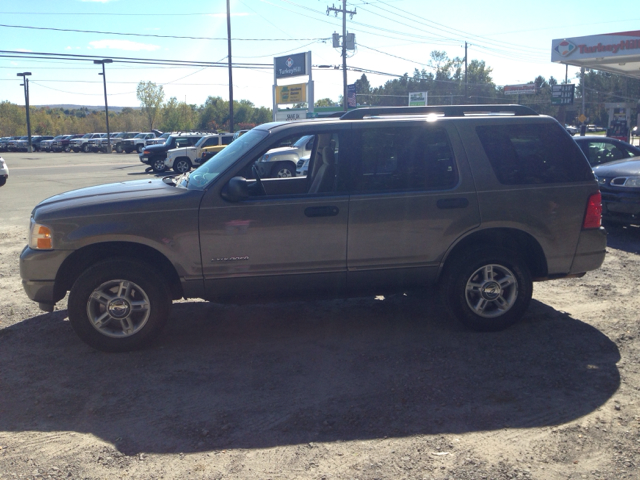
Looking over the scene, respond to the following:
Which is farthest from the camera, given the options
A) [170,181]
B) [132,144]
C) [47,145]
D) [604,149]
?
[47,145]

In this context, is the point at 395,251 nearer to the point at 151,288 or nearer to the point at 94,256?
the point at 151,288

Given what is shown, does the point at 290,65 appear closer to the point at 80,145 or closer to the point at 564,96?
the point at 564,96

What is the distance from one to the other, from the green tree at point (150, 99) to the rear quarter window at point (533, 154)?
88.3 meters

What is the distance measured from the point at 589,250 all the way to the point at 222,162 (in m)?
3.39

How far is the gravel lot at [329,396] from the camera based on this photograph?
129 inches

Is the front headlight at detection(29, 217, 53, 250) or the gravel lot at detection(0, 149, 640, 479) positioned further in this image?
the front headlight at detection(29, 217, 53, 250)

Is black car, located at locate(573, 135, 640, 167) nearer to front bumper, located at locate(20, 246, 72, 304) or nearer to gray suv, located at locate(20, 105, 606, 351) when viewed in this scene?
gray suv, located at locate(20, 105, 606, 351)

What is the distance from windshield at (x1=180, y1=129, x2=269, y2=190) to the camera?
193 inches

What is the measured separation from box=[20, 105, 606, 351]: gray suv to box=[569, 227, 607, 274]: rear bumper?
13 millimetres

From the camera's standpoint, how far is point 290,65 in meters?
40.2

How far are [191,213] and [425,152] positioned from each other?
6.79ft

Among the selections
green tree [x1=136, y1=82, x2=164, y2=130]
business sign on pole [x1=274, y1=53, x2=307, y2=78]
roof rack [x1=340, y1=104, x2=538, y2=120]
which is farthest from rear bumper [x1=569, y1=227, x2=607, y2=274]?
green tree [x1=136, y1=82, x2=164, y2=130]

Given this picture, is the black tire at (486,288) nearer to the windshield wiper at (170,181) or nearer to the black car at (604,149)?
the windshield wiper at (170,181)

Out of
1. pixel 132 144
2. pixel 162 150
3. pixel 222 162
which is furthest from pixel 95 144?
pixel 222 162
